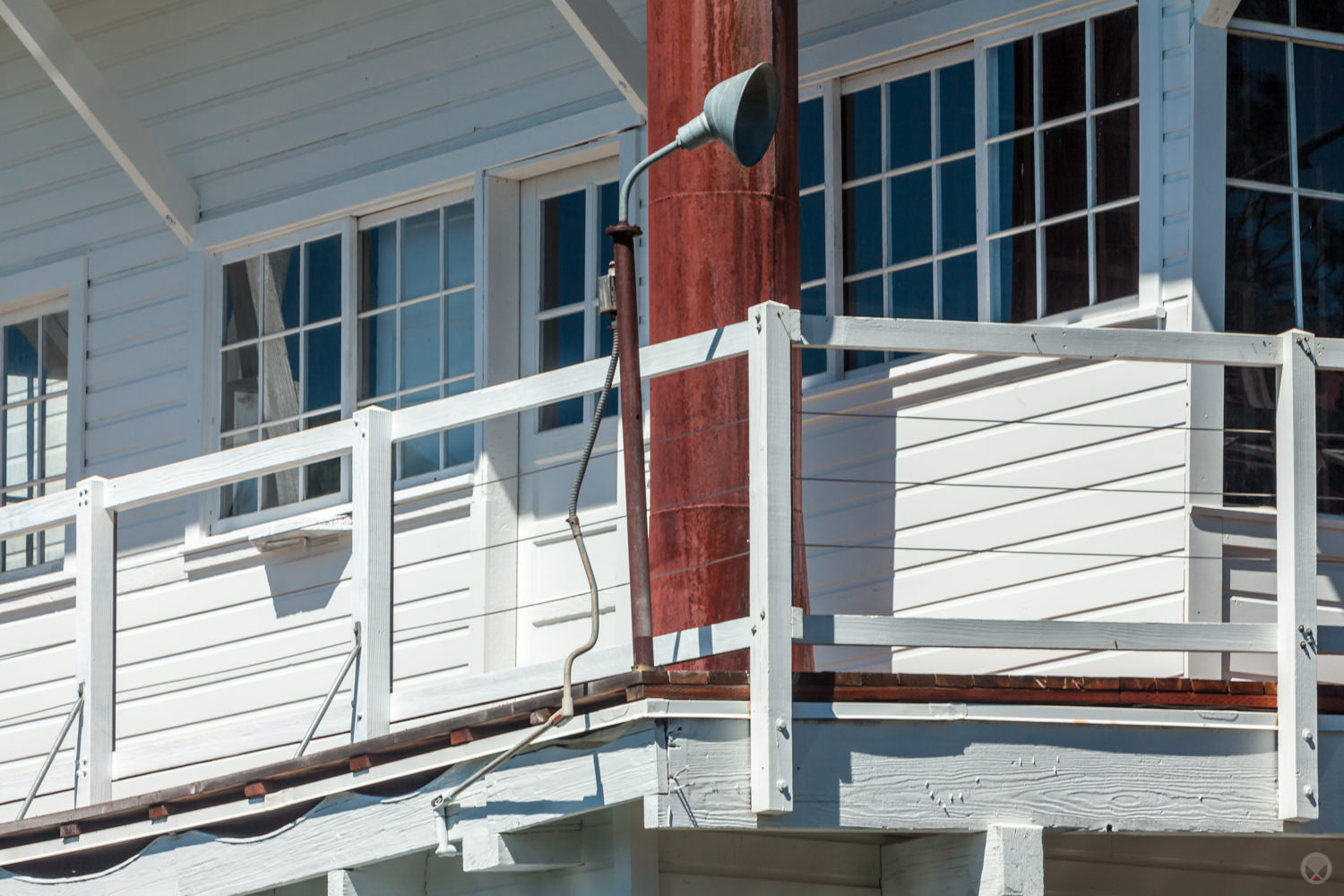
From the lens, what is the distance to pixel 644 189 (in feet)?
26.6

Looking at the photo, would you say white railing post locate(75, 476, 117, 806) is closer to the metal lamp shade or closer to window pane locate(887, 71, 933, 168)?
the metal lamp shade

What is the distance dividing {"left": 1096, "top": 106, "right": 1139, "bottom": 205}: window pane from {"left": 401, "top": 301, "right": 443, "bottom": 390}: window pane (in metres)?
3.43

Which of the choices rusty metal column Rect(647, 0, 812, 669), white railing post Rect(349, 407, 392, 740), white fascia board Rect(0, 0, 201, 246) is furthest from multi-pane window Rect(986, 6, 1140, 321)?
white fascia board Rect(0, 0, 201, 246)

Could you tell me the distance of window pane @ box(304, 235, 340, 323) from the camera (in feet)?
30.6

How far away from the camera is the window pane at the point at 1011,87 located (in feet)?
23.4

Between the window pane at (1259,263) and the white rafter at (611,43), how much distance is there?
8.17ft

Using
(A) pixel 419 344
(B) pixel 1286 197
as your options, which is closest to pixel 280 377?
(A) pixel 419 344

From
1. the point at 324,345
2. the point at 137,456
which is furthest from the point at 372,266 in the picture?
the point at 137,456

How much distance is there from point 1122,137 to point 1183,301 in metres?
0.72

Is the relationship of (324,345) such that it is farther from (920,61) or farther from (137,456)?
(920,61)

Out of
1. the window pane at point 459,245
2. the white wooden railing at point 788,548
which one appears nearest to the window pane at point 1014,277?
the white wooden railing at point 788,548

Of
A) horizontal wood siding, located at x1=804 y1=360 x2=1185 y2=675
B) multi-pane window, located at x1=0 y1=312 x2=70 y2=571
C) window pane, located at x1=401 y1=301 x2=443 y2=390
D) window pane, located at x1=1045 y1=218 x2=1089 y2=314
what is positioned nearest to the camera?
horizontal wood siding, located at x1=804 y1=360 x2=1185 y2=675

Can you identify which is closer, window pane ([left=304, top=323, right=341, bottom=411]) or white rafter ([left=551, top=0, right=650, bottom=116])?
white rafter ([left=551, top=0, right=650, bottom=116])

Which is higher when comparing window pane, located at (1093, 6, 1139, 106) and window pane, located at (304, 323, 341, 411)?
window pane, located at (1093, 6, 1139, 106)
